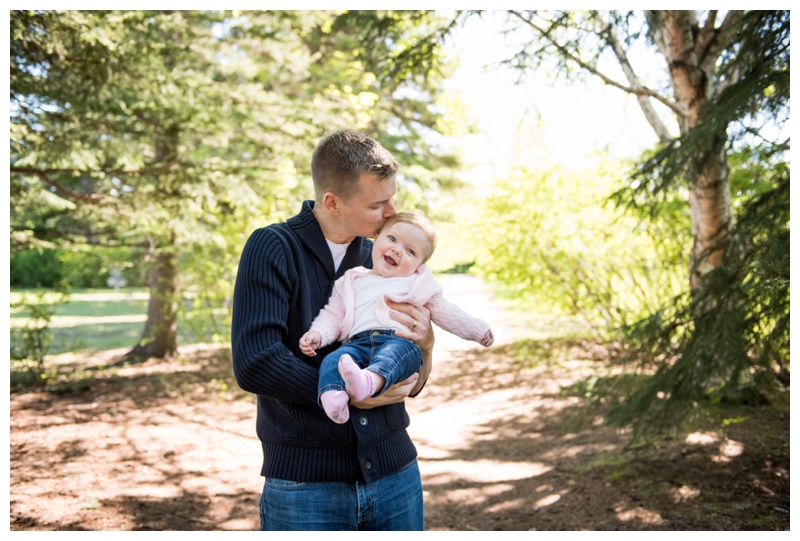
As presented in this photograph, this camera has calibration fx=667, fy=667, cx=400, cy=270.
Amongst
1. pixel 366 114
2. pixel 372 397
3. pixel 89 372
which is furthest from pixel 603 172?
pixel 89 372

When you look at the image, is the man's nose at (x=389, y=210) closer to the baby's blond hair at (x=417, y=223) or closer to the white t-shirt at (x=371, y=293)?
the baby's blond hair at (x=417, y=223)

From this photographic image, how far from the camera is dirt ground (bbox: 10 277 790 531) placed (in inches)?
159

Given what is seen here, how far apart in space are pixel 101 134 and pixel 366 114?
385 cm

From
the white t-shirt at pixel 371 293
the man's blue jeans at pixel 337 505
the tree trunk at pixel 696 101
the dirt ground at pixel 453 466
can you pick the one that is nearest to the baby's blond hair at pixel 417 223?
the white t-shirt at pixel 371 293

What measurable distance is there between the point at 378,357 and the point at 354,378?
0.44 feet

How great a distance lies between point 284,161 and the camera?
7879mm

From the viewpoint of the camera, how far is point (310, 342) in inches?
67.2

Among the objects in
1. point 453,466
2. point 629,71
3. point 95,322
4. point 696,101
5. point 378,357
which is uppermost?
point 629,71

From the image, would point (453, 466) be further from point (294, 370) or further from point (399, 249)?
point (294, 370)

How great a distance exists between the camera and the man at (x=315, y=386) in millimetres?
1640

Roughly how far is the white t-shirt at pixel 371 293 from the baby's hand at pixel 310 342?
0.14 metres

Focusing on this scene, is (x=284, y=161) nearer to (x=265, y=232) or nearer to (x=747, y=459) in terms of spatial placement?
(x=747, y=459)

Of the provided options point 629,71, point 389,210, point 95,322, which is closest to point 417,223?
point 389,210

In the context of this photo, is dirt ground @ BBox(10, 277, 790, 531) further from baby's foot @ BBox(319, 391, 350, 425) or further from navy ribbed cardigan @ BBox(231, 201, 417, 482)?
baby's foot @ BBox(319, 391, 350, 425)
